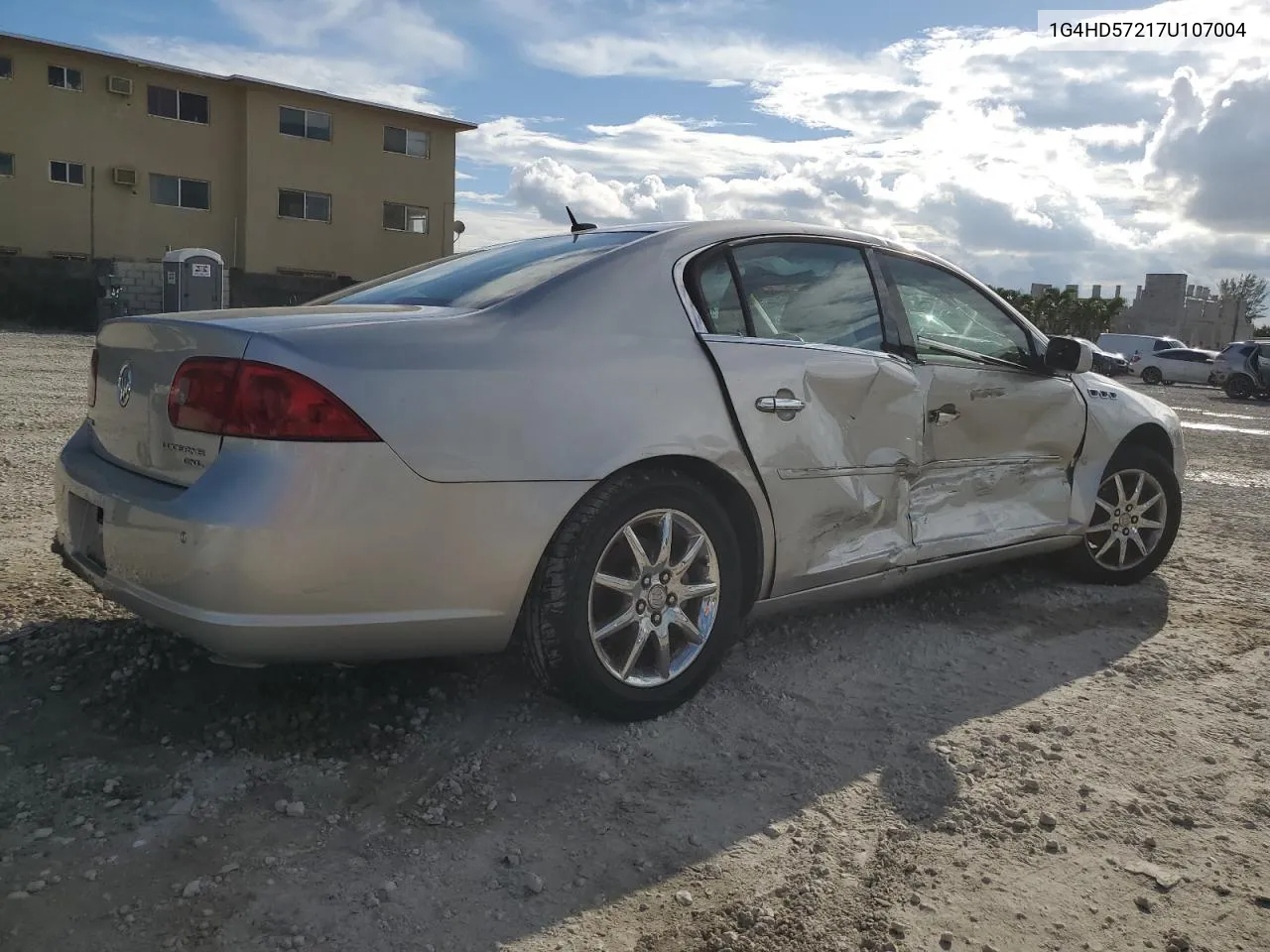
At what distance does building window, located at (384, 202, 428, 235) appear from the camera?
1321 inches

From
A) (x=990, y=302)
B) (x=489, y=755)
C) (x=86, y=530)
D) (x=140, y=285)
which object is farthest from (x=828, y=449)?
(x=140, y=285)

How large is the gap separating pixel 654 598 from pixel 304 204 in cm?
3159

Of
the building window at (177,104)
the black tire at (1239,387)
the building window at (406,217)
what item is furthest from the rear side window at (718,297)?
the building window at (406,217)

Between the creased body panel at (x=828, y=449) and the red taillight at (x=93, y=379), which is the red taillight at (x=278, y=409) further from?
the creased body panel at (x=828, y=449)

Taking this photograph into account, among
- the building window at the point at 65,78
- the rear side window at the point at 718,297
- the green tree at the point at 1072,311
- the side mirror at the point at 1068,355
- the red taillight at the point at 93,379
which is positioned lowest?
the red taillight at the point at 93,379

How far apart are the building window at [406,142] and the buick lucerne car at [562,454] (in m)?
31.6

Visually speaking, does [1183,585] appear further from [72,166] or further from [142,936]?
[72,166]

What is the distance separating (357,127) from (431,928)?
3348 centimetres

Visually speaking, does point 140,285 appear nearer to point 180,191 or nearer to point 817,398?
point 180,191

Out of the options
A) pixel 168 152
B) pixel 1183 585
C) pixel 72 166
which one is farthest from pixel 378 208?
pixel 1183 585

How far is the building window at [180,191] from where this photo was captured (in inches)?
1185

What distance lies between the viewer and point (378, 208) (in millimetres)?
33312

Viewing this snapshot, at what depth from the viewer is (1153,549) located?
516 cm

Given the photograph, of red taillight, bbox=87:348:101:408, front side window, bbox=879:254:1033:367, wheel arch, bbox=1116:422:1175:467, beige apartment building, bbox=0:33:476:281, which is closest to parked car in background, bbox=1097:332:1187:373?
beige apartment building, bbox=0:33:476:281
